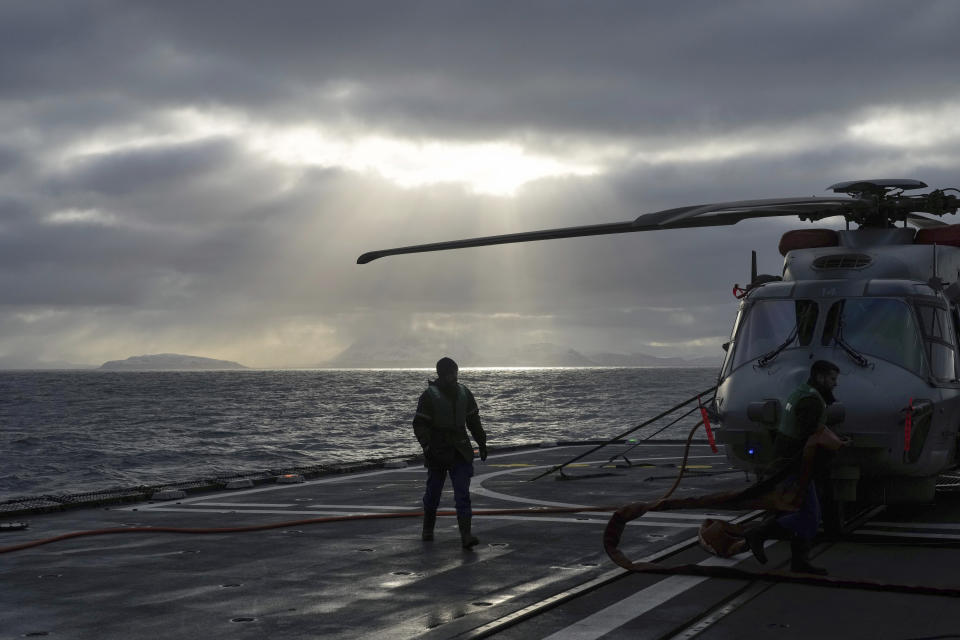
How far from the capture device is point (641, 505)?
1018 centimetres

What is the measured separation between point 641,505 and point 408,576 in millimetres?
2579

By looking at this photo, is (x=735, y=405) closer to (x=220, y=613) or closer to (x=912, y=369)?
(x=912, y=369)

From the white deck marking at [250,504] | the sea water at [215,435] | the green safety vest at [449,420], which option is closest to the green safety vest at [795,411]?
the green safety vest at [449,420]

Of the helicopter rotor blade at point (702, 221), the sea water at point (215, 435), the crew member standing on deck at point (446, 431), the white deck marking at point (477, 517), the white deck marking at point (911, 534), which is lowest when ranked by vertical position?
the sea water at point (215, 435)

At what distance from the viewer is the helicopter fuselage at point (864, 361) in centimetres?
1141

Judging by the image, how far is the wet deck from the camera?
296 inches

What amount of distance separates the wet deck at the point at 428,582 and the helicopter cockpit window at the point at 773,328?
2465 millimetres

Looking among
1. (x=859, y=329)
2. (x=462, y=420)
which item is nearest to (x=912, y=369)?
(x=859, y=329)

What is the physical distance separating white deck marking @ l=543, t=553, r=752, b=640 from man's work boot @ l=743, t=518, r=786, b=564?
1.22 feet

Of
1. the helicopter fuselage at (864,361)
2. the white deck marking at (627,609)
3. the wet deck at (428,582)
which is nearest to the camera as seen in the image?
the white deck marking at (627,609)

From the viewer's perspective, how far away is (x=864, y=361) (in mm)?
12008

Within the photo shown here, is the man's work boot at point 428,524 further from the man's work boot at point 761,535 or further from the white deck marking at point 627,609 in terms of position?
the man's work boot at point 761,535

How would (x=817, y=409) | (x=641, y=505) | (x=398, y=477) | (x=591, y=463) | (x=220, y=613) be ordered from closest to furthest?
1. (x=220, y=613)
2. (x=817, y=409)
3. (x=641, y=505)
4. (x=398, y=477)
5. (x=591, y=463)

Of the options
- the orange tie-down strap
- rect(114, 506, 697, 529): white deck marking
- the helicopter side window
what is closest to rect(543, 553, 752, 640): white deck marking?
the orange tie-down strap
